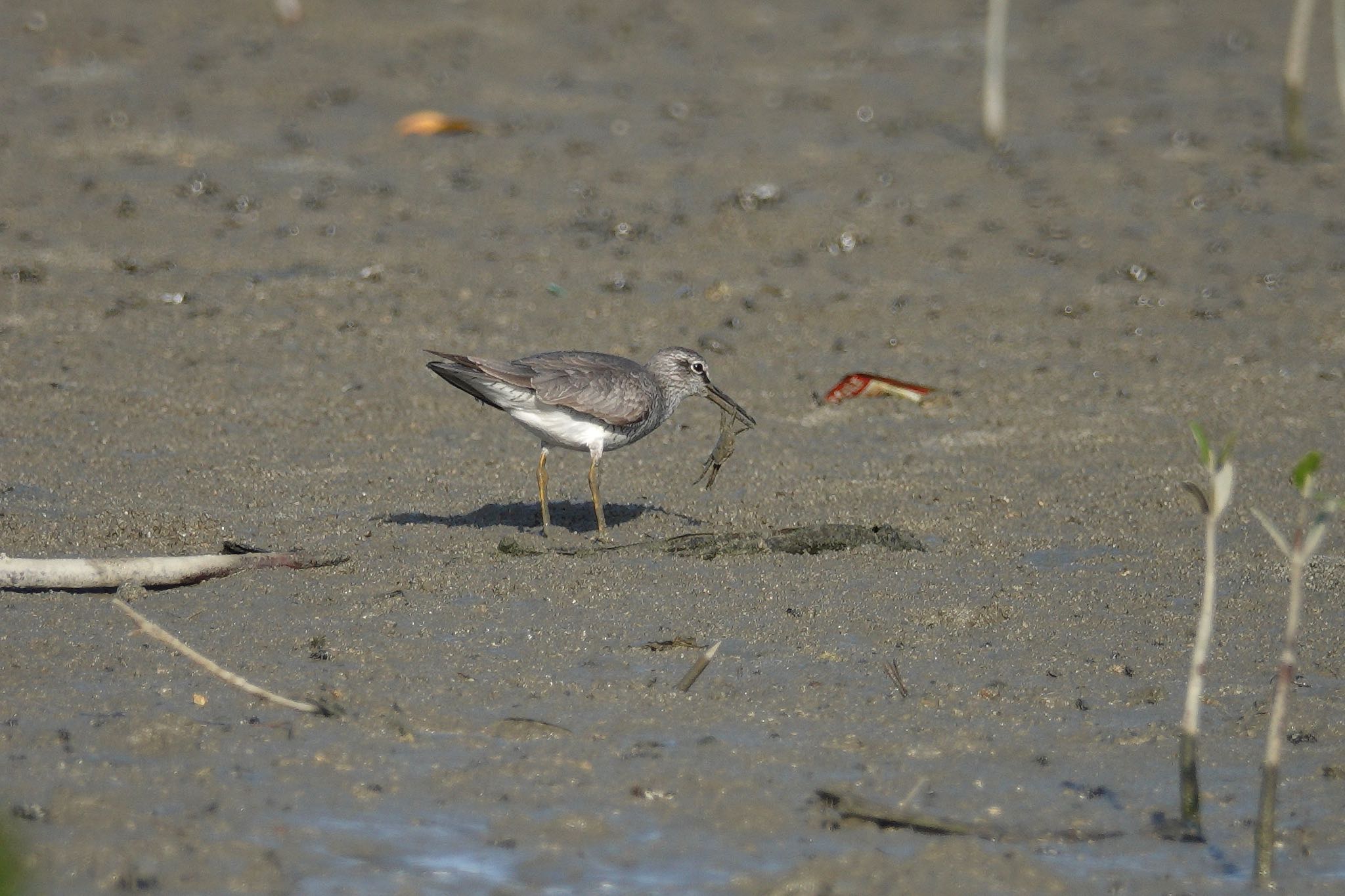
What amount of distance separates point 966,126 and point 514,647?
31.4ft

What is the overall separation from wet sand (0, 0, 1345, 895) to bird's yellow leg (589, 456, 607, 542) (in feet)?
1.19

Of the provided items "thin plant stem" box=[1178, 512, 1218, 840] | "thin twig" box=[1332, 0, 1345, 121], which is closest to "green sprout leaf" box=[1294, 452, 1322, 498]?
"thin plant stem" box=[1178, 512, 1218, 840]

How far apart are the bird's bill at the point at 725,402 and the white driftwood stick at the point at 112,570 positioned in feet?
8.66

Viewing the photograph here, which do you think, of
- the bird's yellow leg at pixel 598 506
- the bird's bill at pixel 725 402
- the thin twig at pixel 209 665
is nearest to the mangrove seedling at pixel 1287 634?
the thin twig at pixel 209 665

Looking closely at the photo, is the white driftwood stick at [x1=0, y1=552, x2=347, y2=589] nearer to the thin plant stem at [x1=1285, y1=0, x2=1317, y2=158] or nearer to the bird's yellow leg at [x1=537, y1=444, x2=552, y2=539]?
the bird's yellow leg at [x1=537, y1=444, x2=552, y2=539]

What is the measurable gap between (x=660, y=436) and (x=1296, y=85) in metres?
6.97

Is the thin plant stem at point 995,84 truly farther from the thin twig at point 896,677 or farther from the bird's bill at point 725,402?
the thin twig at point 896,677

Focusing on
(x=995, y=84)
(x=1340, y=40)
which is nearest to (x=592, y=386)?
(x=995, y=84)

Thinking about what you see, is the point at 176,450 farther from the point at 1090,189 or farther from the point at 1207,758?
the point at 1090,189

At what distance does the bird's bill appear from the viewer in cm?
823

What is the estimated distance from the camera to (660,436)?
9352 mm

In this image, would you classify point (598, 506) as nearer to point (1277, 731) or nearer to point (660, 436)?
point (660, 436)

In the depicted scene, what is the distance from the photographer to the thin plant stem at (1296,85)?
12.7 m

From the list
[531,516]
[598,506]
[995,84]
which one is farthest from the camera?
[995,84]
